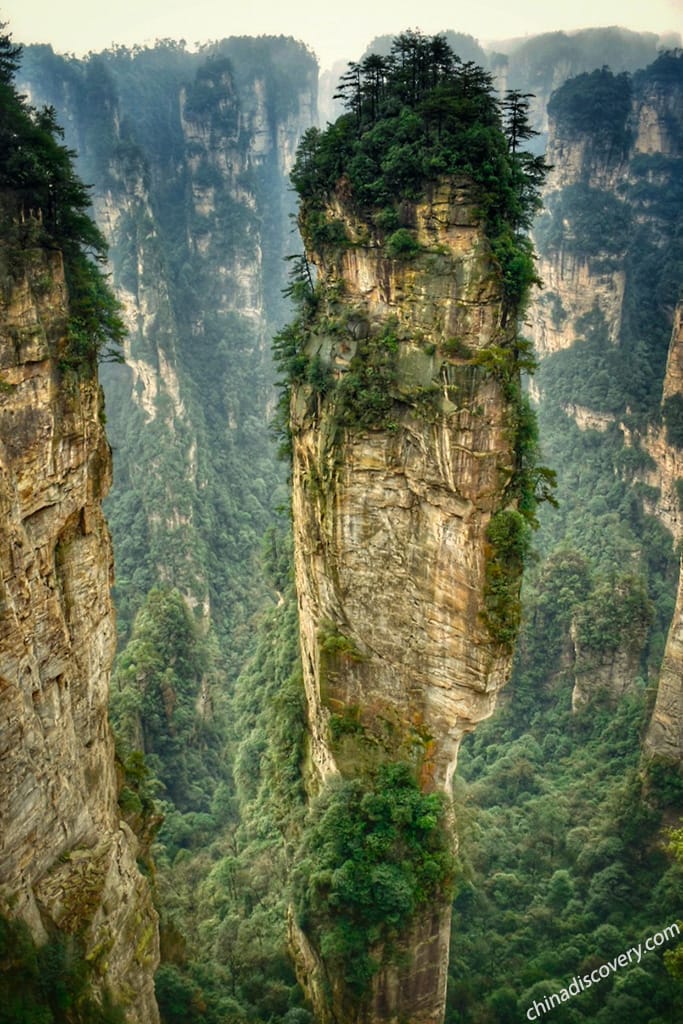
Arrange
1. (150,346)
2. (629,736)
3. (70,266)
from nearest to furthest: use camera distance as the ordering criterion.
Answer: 1. (70,266)
2. (629,736)
3. (150,346)

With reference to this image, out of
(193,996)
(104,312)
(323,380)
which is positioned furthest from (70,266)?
(193,996)

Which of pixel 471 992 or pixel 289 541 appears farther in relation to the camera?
pixel 289 541

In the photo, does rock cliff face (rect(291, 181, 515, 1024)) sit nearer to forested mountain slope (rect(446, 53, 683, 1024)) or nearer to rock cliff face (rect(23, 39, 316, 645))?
forested mountain slope (rect(446, 53, 683, 1024))

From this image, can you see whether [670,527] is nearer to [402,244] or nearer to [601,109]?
[402,244]

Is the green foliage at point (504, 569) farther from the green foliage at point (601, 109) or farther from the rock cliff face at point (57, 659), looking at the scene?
the green foliage at point (601, 109)

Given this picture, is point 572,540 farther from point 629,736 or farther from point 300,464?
point 300,464

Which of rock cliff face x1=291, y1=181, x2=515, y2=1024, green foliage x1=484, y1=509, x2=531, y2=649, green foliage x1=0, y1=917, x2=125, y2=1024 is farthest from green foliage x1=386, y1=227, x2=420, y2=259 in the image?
green foliage x1=0, y1=917, x2=125, y2=1024

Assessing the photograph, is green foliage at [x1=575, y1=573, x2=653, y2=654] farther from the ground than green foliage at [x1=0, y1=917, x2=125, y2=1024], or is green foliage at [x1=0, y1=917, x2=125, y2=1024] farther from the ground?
green foliage at [x1=0, y1=917, x2=125, y2=1024]
